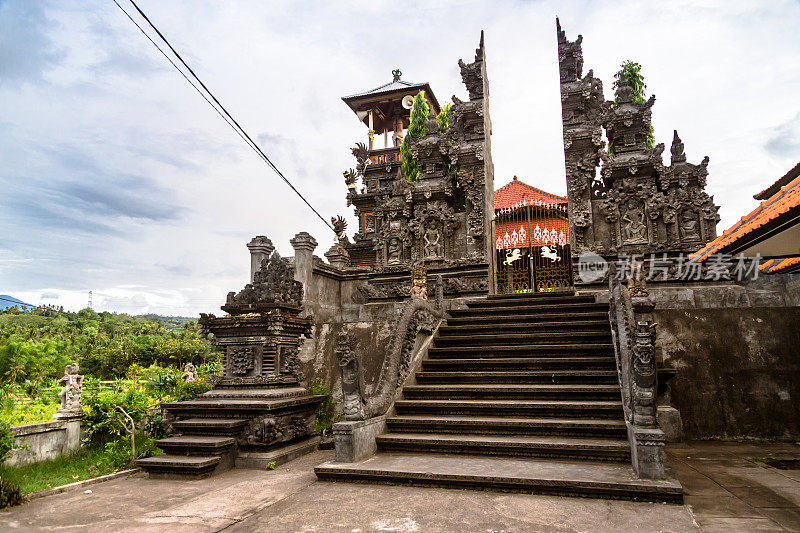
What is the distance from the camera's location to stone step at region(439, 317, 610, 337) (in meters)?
7.72

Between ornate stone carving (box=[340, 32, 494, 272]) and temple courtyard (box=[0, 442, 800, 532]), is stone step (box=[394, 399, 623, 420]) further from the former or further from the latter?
ornate stone carving (box=[340, 32, 494, 272])

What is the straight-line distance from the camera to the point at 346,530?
368cm

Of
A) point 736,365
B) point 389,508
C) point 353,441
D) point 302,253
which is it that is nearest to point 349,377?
point 353,441

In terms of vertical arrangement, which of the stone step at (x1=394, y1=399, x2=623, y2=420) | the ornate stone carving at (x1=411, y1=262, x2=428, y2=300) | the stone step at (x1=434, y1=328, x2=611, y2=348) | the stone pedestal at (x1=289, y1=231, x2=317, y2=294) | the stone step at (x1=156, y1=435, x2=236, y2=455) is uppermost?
the stone pedestal at (x1=289, y1=231, x2=317, y2=294)

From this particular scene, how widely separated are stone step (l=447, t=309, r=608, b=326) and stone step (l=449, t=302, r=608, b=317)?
9 cm

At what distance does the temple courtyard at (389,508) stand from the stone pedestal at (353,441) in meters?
0.38

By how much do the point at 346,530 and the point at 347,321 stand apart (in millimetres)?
6831

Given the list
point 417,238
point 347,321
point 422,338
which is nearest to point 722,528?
point 422,338

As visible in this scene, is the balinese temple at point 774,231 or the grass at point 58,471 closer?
the balinese temple at point 774,231

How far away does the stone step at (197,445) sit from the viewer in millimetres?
5781

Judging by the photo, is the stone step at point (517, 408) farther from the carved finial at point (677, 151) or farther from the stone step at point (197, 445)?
the carved finial at point (677, 151)

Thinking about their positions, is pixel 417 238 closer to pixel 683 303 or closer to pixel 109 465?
pixel 683 303

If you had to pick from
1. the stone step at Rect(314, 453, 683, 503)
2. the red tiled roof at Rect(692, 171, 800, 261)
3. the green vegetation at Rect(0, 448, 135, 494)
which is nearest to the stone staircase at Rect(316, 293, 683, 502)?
the stone step at Rect(314, 453, 683, 503)

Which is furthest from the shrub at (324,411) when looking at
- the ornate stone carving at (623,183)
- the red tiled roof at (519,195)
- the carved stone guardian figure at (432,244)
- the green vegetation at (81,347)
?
the green vegetation at (81,347)
